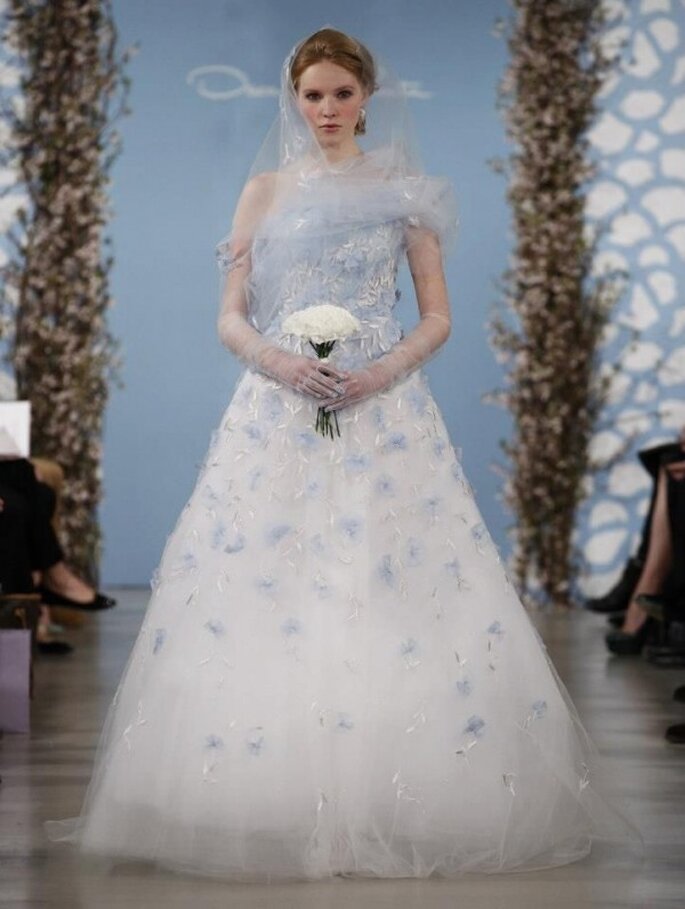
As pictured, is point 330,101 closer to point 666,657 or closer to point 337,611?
point 337,611

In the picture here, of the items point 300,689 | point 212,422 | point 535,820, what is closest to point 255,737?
point 300,689

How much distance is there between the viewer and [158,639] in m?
3.04

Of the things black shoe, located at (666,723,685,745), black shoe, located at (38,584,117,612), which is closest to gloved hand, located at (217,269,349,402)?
black shoe, located at (666,723,685,745)

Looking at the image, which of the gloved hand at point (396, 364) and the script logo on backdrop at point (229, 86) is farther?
the script logo on backdrop at point (229, 86)

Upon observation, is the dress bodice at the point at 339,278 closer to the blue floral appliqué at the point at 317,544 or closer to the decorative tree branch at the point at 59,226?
the blue floral appliqué at the point at 317,544

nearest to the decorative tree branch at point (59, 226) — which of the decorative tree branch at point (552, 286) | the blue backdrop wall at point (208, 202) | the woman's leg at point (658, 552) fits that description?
the blue backdrop wall at point (208, 202)

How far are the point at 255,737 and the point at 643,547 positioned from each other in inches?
150

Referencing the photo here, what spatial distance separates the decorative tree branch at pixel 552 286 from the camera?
304 inches

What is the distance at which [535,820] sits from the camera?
3016 millimetres

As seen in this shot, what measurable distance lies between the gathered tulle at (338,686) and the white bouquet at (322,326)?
0.48 feet

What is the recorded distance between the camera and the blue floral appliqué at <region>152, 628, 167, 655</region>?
303 centimetres

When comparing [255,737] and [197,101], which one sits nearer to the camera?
[255,737]

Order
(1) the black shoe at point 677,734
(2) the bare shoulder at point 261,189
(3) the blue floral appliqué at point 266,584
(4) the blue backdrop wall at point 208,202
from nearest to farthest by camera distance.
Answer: (3) the blue floral appliqué at point 266,584 < (2) the bare shoulder at point 261,189 < (1) the black shoe at point 677,734 < (4) the blue backdrop wall at point 208,202

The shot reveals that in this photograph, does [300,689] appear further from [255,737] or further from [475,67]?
[475,67]
